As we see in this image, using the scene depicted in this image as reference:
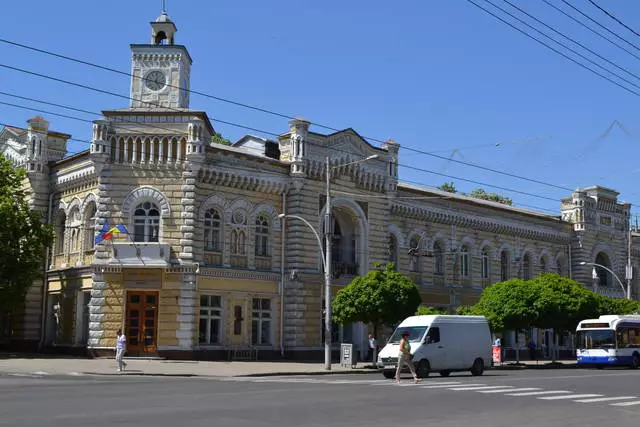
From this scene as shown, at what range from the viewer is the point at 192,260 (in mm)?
36156

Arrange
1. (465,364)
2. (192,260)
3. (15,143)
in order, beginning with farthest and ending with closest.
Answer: (15,143), (192,260), (465,364)

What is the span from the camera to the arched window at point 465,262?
2044 inches

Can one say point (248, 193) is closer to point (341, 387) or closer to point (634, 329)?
point (341, 387)

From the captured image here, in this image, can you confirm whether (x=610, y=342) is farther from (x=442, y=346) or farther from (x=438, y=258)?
(x=442, y=346)

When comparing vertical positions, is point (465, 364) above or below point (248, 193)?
below

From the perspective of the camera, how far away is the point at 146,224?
120ft

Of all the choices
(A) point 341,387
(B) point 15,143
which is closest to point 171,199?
(B) point 15,143

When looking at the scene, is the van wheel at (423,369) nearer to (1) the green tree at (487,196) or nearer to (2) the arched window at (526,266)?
(2) the arched window at (526,266)

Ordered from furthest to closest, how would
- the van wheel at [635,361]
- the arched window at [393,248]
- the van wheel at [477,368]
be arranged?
the arched window at [393,248]
the van wheel at [635,361]
the van wheel at [477,368]

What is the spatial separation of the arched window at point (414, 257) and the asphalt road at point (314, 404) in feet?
79.2

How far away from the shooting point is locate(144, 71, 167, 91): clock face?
38.9 meters

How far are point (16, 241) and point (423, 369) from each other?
2064 centimetres

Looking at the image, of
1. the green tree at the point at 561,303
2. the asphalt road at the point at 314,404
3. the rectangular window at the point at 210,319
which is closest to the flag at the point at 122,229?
the rectangular window at the point at 210,319

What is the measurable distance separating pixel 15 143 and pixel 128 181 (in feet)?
32.8
